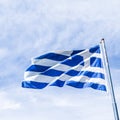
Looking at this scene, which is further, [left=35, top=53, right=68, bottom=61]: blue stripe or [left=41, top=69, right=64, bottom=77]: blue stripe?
[left=35, top=53, right=68, bottom=61]: blue stripe

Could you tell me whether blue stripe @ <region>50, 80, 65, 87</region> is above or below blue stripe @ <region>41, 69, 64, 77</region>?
below

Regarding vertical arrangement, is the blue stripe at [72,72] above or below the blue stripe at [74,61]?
below

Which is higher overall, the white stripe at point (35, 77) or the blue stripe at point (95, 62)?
the blue stripe at point (95, 62)

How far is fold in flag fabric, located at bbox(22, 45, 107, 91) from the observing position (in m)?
28.0

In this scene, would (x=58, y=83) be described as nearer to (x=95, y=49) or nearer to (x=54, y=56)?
(x=54, y=56)

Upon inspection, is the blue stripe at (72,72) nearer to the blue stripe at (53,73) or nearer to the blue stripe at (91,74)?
the blue stripe at (91,74)

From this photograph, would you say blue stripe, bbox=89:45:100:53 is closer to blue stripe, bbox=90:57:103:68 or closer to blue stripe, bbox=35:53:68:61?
blue stripe, bbox=90:57:103:68

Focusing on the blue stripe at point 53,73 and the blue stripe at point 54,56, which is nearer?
the blue stripe at point 53,73

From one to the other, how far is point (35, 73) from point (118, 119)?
6.72 meters

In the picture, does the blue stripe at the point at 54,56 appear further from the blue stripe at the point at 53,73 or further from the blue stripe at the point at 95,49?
the blue stripe at the point at 95,49

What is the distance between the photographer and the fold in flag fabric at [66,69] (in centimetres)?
2798

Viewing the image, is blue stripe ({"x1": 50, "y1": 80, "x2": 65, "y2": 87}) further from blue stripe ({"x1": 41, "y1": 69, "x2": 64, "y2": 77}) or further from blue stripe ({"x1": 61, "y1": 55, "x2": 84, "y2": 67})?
blue stripe ({"x1": 61, "y1": 55, "x2": 84, "y2": 67})

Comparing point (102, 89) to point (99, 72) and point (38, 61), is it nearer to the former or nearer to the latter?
point (99, 72)

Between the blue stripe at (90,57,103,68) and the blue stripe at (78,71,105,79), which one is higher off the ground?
the blue stripe at (90,57,103,68)
